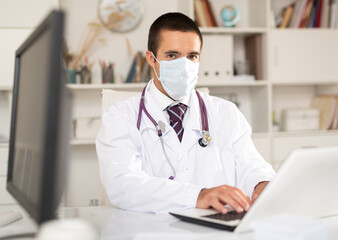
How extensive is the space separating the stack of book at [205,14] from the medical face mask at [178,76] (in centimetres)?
147

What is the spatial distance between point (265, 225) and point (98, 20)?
2.85 meters

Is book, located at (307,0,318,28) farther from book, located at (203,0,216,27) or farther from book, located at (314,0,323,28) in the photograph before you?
book, located at (203,0,216,27)

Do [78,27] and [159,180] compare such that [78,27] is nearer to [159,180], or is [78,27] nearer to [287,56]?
[287,56]

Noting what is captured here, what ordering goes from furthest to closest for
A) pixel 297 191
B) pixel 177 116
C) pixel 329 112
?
pixel 329 112 < pixel 177 116 < pixel 297 191

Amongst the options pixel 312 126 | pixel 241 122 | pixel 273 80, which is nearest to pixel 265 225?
pixel 241 122

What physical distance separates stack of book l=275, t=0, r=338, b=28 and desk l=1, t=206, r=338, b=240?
2.58m

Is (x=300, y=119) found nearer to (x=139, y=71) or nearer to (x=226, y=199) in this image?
(x=139, y=71)

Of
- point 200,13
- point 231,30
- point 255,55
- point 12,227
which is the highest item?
point 200,13

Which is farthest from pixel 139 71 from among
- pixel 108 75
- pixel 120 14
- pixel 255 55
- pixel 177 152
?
pixel 177 152

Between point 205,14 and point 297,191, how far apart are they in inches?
99.4

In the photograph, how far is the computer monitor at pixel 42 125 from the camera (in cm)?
69

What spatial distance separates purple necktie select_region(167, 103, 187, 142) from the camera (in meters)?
1.68

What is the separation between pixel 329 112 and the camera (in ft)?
11.1

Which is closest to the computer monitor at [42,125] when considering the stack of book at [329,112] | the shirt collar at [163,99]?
the shirt collar at [163,99]
